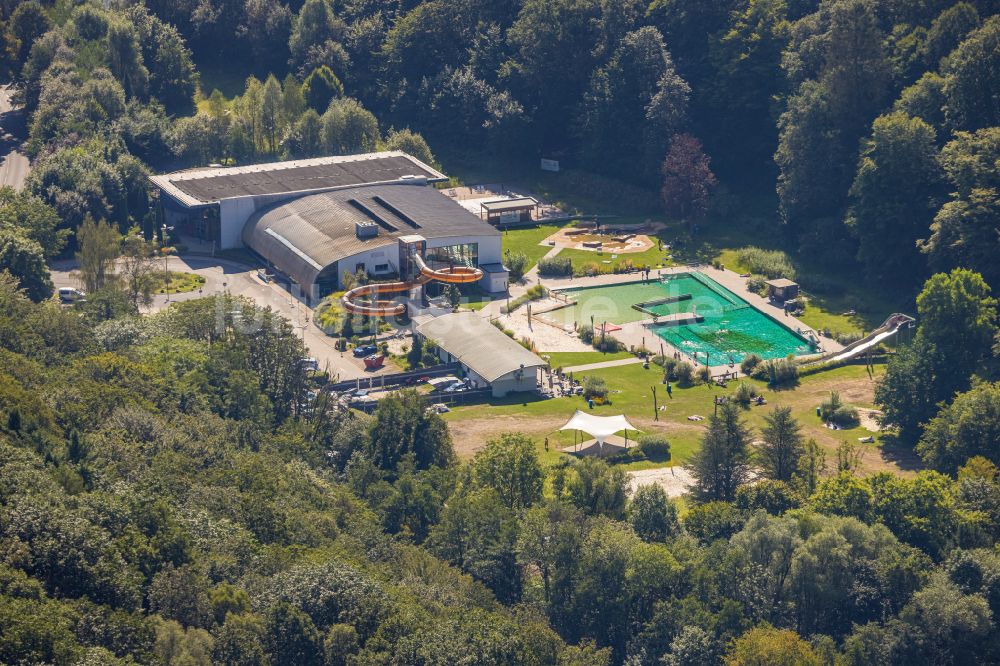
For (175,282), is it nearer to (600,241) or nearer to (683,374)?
(600,241)

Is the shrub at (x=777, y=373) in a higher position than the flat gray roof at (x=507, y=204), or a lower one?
lower

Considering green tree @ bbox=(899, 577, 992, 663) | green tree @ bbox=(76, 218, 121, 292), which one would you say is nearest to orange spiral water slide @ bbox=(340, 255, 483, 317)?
green tree @ bbox=(76, 218, 121, 292)

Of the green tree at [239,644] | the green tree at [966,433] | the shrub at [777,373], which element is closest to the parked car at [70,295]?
the shrub at [777,373]

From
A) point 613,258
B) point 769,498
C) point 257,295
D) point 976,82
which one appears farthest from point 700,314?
point 769,498

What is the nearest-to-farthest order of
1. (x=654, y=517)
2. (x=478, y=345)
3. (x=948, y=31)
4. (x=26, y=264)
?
(x=654, y=517) < (x=478, y=345) < (x=26, y=264) < (x=948, y=31)

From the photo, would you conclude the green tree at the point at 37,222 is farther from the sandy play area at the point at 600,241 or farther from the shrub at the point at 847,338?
the shrub at the point at 847,338

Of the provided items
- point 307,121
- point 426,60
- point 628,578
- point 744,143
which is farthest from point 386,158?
point 628,578

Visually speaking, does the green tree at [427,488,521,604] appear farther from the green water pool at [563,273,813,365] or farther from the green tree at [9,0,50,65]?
the green tree at [9,0,50,65]
